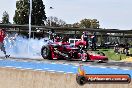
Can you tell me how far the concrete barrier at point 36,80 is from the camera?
12391 mm

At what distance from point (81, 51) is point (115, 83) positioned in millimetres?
9858

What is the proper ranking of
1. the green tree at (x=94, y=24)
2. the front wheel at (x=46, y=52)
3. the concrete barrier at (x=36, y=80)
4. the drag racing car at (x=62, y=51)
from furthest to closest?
the green tree at (x=94, y=24) → the front wheel at (x=46, y=52) → the drag racing car at (x=62, y=51) → the concrete barrier at (x=36, y=80)

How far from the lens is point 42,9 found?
74.4 metres

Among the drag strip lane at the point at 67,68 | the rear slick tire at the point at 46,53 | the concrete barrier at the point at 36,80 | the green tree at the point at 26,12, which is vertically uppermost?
the green tree at the point at 26,12

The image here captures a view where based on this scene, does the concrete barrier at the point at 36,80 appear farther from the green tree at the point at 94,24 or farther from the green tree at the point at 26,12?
the green tree at the point at 94,24

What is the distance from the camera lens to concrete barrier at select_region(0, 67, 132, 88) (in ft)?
40.7

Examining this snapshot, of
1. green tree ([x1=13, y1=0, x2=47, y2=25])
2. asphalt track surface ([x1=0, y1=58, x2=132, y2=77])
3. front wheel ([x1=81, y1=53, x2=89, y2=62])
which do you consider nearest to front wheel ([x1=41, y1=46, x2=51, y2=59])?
front wheel ([x1=81, y1=53, x2=89, y2=62])

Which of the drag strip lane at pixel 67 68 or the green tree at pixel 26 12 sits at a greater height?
the green tree at pixel 26 12

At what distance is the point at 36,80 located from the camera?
13.7m

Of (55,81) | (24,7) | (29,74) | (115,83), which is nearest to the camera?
(115,83)

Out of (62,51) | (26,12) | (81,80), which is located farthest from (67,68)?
(26,12)

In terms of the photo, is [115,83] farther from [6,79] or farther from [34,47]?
[34,47]

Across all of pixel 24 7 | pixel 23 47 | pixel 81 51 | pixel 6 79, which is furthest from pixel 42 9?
pixel 6 79

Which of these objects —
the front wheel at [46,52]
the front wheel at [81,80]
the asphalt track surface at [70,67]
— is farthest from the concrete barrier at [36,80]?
the front wheel at [46,52]
